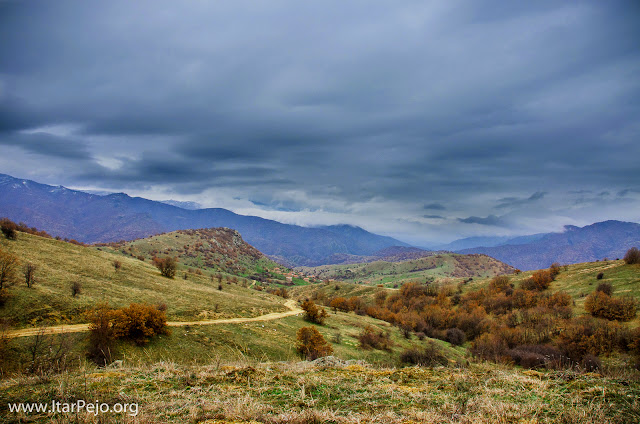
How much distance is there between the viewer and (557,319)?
6000 cm

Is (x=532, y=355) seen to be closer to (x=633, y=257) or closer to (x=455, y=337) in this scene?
(x=455, y=337)

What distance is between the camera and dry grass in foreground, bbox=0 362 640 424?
564cm

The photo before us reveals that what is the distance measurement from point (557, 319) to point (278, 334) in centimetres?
6009

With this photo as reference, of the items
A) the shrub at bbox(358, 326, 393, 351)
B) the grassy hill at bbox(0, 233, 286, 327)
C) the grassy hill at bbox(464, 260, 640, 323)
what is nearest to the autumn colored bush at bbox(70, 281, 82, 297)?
the grassy hill at bbox(0, 233, 286, 327)

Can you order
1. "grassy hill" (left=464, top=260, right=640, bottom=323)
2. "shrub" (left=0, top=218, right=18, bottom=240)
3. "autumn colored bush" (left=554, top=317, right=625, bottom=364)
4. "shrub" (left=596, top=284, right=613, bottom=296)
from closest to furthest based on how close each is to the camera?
"autumn colored bush" (left=554, top=317, right=625, bottom=364)
"shrub" (left=0, top=218, right=18, bottom=240)
"grassy hill" (left=464, top=260, right=640, bottom=323)
"shrub" (left=596, top=284, right=613, bottom=296)

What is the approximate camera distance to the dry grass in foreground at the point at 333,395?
18.5ft

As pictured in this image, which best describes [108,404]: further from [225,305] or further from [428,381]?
[225,305]

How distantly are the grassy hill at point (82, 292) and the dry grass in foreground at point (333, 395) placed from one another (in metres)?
29.3

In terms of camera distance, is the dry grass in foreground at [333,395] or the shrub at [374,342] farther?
the shrub at [374,342]

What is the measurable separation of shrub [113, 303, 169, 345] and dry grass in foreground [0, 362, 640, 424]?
76.0ft

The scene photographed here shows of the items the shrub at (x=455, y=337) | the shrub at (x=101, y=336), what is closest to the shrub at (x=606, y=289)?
the shrub at (x=455, y=337)

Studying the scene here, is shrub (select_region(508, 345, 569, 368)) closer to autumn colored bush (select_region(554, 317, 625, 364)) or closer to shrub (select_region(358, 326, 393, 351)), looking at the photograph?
autumn colored bush (select_region(554, 317, 625, 364))

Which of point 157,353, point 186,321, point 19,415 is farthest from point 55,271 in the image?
point 19,415

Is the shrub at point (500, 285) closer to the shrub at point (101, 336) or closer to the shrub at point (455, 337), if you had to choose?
the shrub at point (455, 337)
